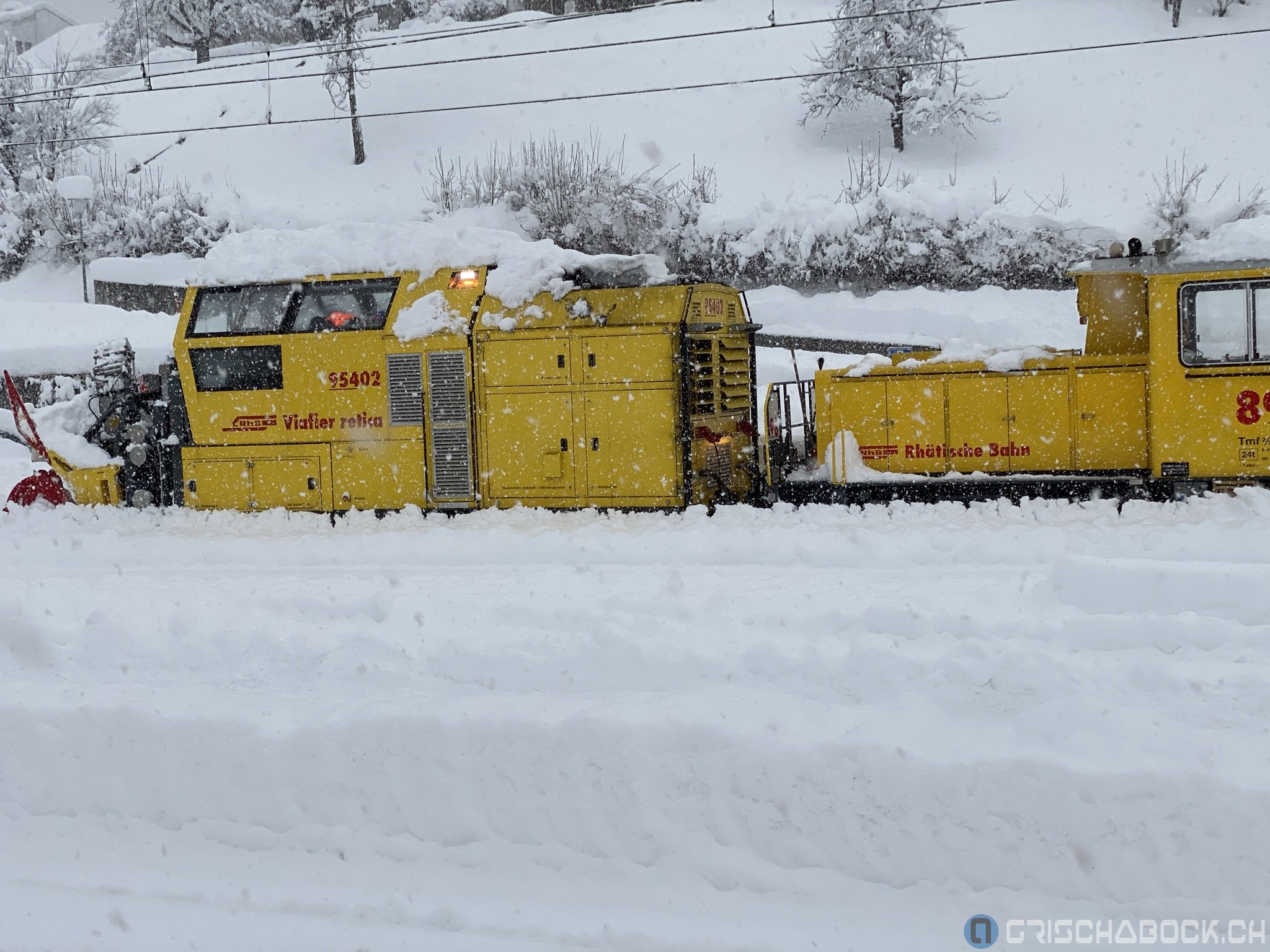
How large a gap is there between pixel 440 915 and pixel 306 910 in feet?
1.96

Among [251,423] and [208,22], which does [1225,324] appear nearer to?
[251,423]

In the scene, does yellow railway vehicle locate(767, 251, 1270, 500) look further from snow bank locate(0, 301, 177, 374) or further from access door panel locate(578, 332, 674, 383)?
snow bank locate(0, 301, 177, 374)

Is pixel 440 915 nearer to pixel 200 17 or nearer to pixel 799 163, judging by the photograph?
pixel 799 163

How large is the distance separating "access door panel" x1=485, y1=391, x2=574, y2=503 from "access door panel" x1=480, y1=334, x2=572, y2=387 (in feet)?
0.48

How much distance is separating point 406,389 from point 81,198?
67.4ft

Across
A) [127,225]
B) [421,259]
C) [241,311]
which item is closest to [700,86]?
[421,259]

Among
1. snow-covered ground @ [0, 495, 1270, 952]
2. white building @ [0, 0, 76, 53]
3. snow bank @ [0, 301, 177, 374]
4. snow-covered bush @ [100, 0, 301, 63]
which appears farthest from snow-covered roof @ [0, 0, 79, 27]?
snow-covered ground @ [0, 495, 1270, 952]

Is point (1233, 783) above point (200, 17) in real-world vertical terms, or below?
below

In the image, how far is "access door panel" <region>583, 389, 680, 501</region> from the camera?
35.9ft

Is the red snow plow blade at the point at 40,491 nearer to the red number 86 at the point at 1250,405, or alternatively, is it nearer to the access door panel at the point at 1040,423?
the access door panel at the point at 1040,423

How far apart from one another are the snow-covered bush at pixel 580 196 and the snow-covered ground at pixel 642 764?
63.6 feet

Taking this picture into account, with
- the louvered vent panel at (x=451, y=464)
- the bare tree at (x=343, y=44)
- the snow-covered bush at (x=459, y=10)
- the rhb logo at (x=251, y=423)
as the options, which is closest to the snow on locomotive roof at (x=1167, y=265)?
the louvered vent panel at (x=451, y=464)

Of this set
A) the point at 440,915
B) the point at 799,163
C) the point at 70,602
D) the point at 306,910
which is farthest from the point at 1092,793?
the point at 799,163

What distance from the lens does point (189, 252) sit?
30234 mm
